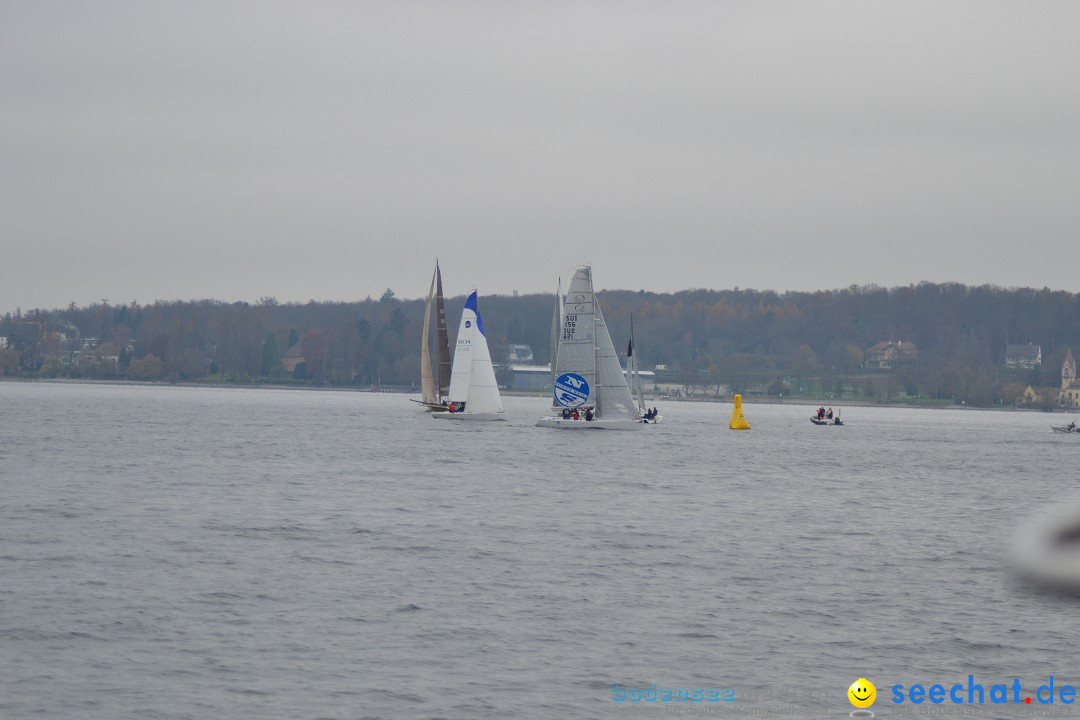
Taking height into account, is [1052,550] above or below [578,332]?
below

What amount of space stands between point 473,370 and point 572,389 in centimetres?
1104

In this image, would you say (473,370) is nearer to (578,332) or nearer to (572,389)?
(572,389)

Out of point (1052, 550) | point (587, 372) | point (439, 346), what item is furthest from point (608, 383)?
point (1052, 550)

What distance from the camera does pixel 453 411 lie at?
75312mm

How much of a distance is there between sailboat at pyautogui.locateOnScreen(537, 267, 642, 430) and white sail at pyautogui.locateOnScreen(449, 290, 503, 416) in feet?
26.9

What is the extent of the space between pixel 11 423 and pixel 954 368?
152871 millimetres

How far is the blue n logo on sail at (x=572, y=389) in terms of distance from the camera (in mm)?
61531

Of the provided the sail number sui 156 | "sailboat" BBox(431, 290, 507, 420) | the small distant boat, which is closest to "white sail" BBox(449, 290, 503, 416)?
"sailboat" BBox(431, 290, 507, 420)

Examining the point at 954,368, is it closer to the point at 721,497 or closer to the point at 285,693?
the point at 721,497

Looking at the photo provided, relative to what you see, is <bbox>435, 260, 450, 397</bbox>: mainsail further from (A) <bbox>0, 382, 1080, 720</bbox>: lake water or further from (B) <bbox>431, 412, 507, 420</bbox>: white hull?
(A) <bbox>0, 382, 1080, 720</bbox>: lake water

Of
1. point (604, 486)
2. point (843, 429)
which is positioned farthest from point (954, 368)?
point (604, 486)

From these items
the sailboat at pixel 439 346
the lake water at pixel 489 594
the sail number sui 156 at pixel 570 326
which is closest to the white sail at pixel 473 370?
the sailboat at pixel 439 346

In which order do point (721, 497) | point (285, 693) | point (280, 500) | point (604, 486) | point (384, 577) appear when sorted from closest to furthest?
1. point (285, 693)
2. point (384, 577)
3. point (280, 500)
4. point (721, 497)
5. point (604, 486)

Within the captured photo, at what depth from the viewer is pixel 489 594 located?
17.3 meters
